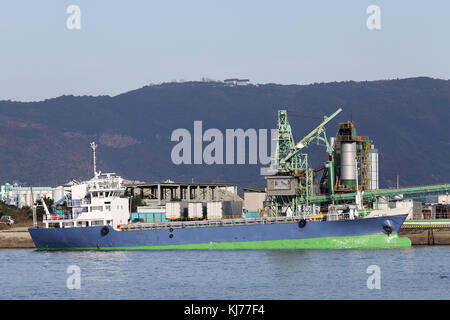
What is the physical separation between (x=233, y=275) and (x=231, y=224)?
77.2 feet

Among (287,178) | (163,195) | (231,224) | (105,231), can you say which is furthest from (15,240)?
(163,195)

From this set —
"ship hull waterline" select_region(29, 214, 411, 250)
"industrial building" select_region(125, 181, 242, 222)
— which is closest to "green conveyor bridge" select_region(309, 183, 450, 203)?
"industrial building" select_region(125, 181, 242, 222)

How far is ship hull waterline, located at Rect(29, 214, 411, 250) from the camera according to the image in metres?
77.8

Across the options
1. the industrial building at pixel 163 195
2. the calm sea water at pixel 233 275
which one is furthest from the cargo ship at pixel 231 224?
the industrial building at pixel 163 195

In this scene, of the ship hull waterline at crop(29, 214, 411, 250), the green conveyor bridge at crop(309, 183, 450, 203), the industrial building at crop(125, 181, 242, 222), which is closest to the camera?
the ship hull waterline at crop(29, 214, 411, 250)

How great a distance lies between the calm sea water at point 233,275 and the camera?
1943 inches

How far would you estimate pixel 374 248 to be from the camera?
255 feet

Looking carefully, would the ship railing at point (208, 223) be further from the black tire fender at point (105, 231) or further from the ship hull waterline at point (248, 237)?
the black tire fender at point (105, 231)

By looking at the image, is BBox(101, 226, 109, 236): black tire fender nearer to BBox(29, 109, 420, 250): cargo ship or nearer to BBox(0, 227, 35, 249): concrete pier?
BBox(29, 109, 420, 250): cargo ship

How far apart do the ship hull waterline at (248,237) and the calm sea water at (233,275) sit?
2.67 m

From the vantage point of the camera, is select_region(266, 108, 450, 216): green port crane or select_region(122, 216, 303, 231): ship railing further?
select_region(266, 108, 450, 216): green port crane
